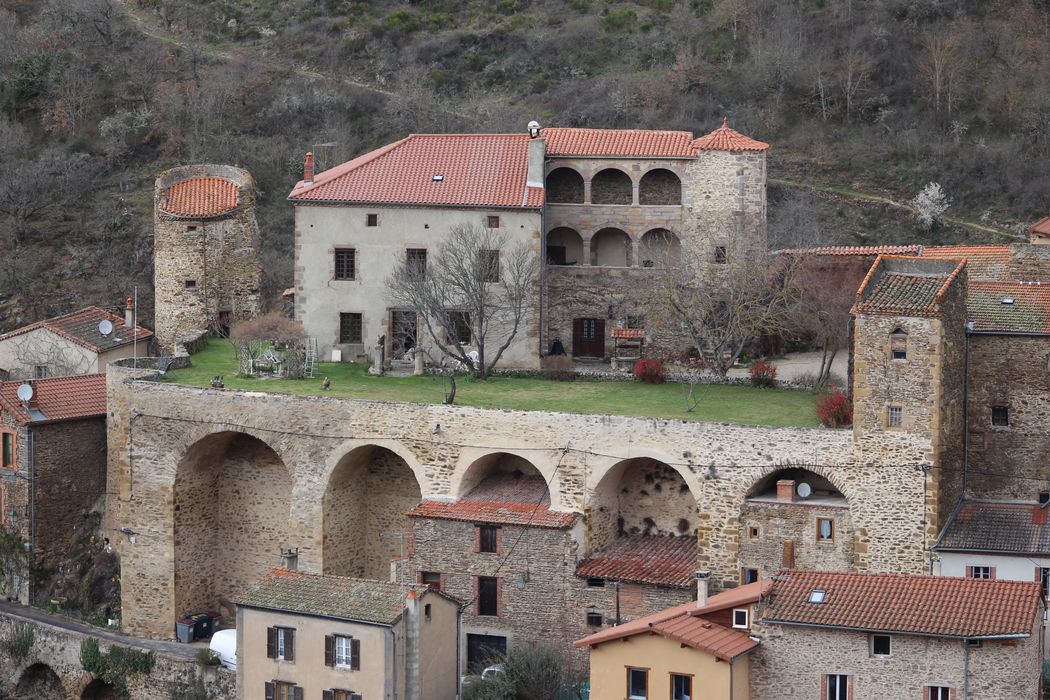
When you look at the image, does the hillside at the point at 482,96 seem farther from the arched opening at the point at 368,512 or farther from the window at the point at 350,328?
the arched opening at the point at 368,512

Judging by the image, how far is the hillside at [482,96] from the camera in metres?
82.7

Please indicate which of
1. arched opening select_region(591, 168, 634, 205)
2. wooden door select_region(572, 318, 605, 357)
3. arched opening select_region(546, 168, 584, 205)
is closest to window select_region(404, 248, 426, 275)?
arched opening select_region(546, 168, 584, 205)

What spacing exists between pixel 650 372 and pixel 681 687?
14399 millimetres

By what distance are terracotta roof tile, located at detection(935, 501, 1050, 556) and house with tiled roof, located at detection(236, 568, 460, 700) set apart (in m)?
11.9

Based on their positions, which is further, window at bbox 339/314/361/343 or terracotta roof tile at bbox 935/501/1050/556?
window at bbox 339/314/361/343

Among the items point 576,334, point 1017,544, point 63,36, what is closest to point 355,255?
point 576,334

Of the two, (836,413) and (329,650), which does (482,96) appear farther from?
(329,650)

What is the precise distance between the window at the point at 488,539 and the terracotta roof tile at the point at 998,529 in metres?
10.8

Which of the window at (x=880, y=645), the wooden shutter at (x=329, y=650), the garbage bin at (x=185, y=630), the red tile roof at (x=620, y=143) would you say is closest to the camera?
the window at (x=880, y=645)

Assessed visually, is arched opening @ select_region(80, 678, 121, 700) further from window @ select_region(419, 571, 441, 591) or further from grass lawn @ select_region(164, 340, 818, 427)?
window @ select_region(419, 571, 441, 591)

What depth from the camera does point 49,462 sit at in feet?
193

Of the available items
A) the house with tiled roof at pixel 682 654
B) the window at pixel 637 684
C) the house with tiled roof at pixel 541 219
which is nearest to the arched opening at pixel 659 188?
the house with tiled roof at pixel 541 219

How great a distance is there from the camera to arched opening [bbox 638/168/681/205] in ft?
201

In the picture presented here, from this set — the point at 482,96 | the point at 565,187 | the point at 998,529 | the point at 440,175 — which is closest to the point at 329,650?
the point at 998,529
